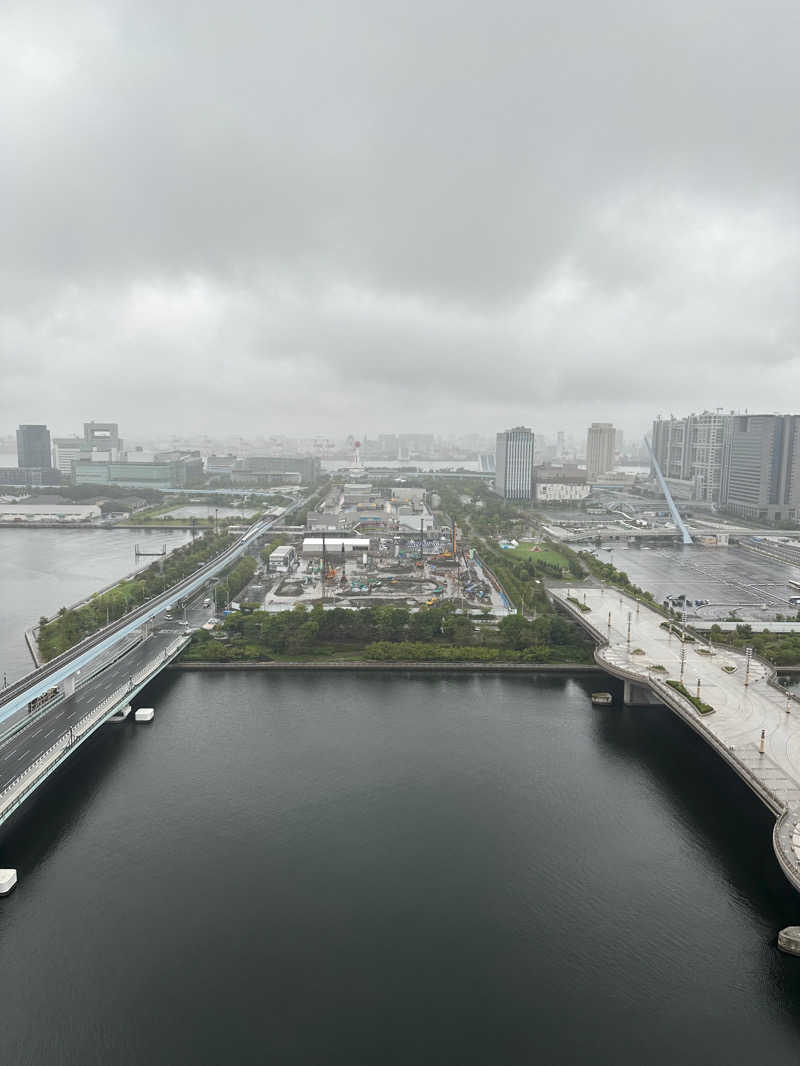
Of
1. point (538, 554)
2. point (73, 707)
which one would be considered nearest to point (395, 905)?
point (73, 707)

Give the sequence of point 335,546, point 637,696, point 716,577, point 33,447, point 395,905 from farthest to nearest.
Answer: point 33,447 < point 335,546 < point 716,577 < point 637,696 < point 395,905

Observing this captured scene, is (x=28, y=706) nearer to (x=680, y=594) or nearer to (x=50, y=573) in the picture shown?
(x=50, y=573)

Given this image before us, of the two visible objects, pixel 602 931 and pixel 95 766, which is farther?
pixel 95 766

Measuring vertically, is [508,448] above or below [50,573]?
above

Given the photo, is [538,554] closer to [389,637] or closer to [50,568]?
[389,637]

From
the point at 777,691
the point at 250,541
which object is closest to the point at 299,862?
the point at 777,691

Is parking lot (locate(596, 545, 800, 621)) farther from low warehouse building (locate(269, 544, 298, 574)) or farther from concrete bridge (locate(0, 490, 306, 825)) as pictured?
concrete bridge (locate(0, 490, 306, 825))

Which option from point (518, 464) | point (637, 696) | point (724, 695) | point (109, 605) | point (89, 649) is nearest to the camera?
point (724, 695)
